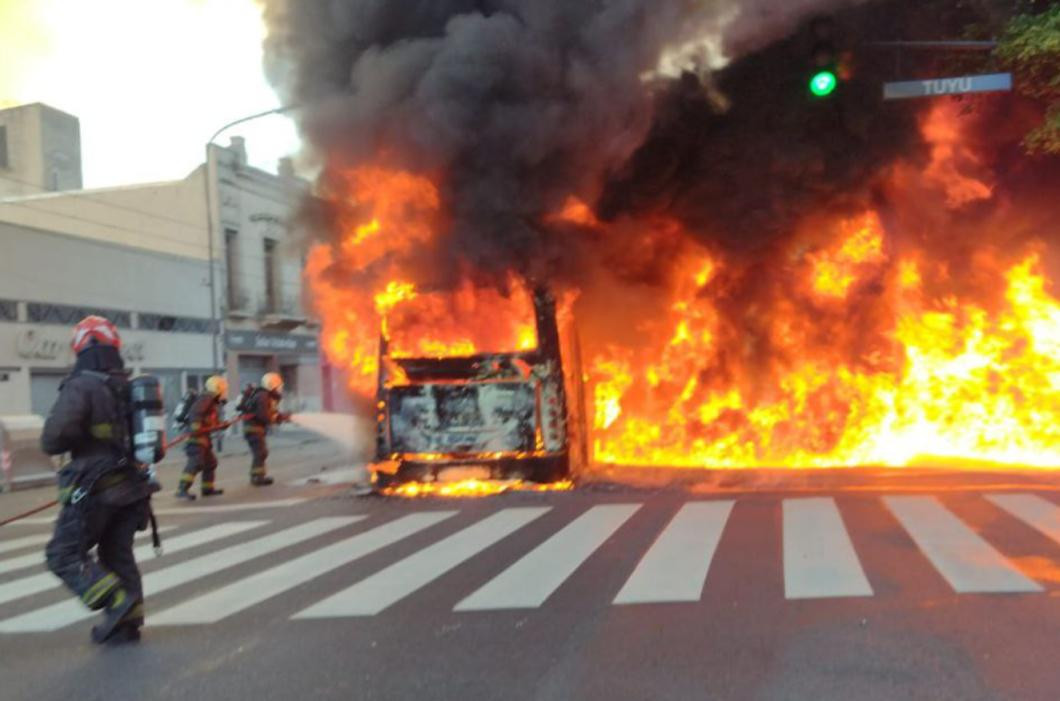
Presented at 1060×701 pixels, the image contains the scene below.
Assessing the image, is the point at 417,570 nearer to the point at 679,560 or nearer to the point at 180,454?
the point at 679,560

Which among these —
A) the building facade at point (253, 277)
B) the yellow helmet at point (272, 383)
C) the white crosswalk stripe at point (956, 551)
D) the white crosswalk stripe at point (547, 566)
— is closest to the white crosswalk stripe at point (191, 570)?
the white crosswalk stripe at point (547, 566)

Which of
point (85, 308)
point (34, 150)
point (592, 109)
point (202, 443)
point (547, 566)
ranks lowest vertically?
point (547, 566)

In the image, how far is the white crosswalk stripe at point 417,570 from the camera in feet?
19.9

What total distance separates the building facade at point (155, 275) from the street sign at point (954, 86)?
1471 centimetres

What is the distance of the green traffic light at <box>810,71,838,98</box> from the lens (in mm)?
10305

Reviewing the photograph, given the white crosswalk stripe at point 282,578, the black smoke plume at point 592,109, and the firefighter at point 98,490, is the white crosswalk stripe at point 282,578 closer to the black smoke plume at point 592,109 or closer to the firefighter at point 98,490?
the firefighter at point 98,490

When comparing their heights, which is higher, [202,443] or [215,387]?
[215,387]

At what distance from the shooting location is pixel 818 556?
6941mm

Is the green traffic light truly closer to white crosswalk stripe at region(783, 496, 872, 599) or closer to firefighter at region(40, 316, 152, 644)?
white crosswalk stripe at region(783, 496, 872, 599)

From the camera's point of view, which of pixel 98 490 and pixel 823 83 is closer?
pixel 98 490

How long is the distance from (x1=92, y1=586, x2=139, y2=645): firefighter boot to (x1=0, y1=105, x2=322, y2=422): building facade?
16817mm

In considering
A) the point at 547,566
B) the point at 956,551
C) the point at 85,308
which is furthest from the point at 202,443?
the point at 85,308

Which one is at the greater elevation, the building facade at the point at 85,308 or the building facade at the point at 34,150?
the building facade at the point at 34,150

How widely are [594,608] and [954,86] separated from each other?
716cm
